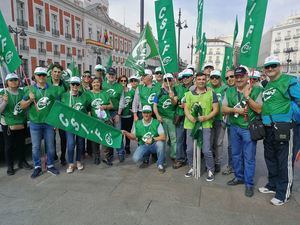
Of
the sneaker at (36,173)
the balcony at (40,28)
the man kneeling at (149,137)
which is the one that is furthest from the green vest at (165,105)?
the balcony at (40,28)

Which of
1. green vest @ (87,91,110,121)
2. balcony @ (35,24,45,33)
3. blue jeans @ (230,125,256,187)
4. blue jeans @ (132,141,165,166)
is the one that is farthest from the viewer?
balcony @ (35,24,45,33)

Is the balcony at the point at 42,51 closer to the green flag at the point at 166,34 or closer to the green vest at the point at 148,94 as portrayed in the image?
the green vest at the point at 148,94

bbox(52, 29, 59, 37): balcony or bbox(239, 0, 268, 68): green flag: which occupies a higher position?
bbox(52, 29, 59, 37): balcony

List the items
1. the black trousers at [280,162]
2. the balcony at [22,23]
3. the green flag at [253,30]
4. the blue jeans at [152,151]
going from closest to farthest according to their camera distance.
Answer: the black trousers at [280,162] → the green flag at [253,30] → the blue jeans at [152,151] → the balcony at [22,23]

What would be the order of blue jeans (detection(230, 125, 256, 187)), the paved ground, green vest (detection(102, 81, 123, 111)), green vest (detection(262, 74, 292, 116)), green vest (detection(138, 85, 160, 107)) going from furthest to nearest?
green vest (detection(102, 81, 123, 111)) → green vest (detection(138, 85, 160, 107)) → blue jeans (detection(230, 125, 256, 187)) → green vest (detection(262, 74, 292, 116)) → the paved ground

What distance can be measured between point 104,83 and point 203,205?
3421 millimetres

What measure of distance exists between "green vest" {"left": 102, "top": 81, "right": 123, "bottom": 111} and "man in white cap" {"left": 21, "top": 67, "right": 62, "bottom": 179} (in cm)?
117

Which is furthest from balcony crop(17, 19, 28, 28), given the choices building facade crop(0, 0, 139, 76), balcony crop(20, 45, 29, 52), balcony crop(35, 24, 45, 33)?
balcony crop(20, 45, 29, 52)

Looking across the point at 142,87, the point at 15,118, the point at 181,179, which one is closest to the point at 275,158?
the point at 181,179

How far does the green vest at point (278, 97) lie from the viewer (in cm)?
343

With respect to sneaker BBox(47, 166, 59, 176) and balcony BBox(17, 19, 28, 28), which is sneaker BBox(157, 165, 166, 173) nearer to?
sneaker BBox(47, 166, 59, 176)

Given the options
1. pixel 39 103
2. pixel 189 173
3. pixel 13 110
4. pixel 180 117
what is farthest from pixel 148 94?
pixel 13 110

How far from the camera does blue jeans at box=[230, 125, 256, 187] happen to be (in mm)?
3939

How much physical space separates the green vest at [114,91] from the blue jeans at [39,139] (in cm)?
139
